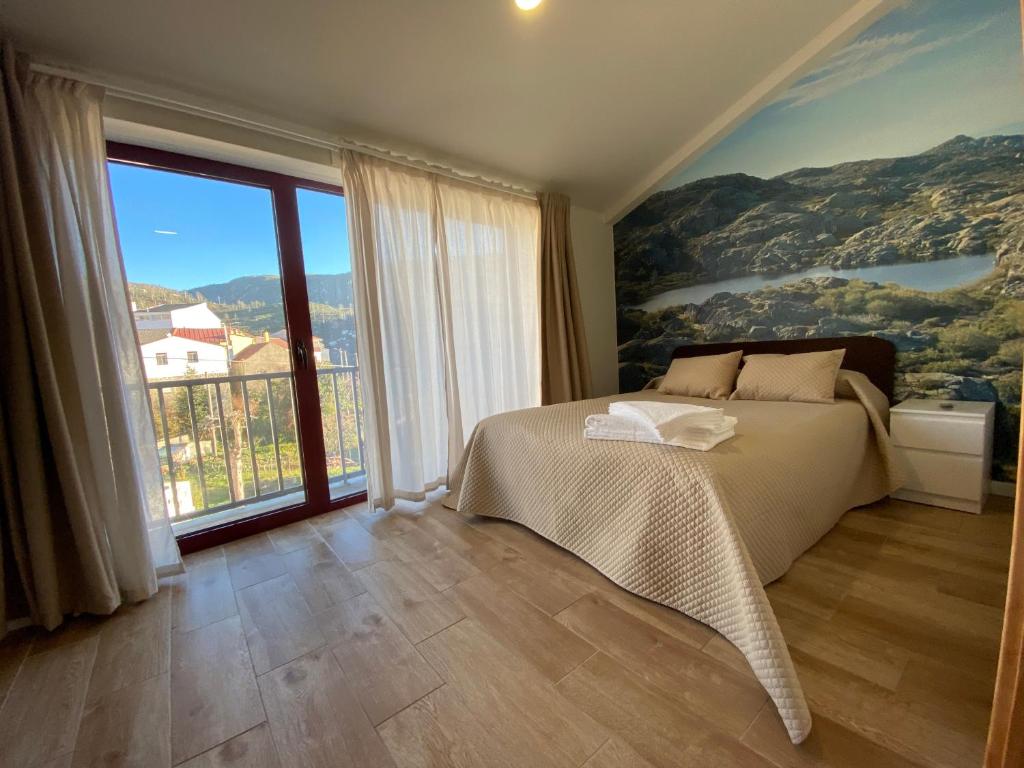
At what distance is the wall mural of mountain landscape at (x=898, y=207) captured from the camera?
205 cm

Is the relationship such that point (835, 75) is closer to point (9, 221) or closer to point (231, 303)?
point (231, 303)

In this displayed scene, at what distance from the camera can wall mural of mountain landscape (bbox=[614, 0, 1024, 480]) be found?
205cm

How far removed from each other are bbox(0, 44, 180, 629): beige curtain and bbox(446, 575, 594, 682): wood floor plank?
142 centimetres

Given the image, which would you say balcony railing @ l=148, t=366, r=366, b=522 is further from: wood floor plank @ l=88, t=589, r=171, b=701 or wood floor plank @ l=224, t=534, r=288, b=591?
wood floor plank @ l=88, t=589, r=171, b=701

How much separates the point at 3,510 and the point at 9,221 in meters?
1.05

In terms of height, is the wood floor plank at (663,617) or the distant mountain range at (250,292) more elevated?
the distant mountain range at (250,292)

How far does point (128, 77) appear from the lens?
5.63ft

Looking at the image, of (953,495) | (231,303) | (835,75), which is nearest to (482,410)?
(231,303)

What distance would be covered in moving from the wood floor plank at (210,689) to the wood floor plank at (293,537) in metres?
0.58

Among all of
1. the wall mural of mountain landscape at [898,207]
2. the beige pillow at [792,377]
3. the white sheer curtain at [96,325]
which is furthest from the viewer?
the beige pillow at [792,377]

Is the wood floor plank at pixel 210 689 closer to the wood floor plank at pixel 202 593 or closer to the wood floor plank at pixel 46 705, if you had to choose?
the wood floor plank at pixel 202 593

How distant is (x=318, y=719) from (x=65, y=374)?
1601 millimetres

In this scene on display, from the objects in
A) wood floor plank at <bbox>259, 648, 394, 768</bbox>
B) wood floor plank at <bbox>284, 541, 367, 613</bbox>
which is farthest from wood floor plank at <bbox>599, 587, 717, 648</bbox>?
wood floor plank at <bbox>284, 541, 367, 613</bbox>

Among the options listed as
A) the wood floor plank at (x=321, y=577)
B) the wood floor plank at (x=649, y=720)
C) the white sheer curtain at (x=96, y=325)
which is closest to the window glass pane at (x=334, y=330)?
the wood floor plank at (x=321, y=577)
